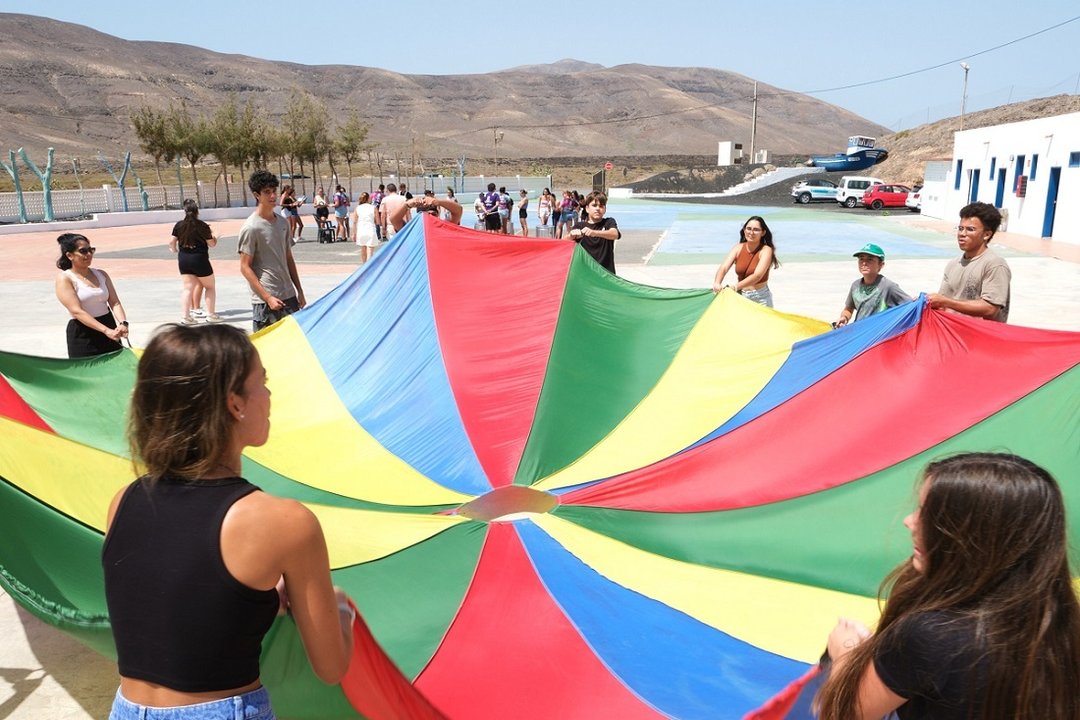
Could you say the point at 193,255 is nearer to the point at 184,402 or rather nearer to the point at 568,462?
the point at 568,462

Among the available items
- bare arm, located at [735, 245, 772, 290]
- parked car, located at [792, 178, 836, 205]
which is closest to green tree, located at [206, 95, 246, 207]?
parked car, located at [792, 178, 836, 205]

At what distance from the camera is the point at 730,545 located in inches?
150

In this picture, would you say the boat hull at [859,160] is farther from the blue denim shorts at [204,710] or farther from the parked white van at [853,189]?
the blue denim shorts at [204,710]

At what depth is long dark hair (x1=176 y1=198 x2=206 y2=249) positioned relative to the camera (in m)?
10.4

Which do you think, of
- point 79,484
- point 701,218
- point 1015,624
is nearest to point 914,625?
point 1015,624

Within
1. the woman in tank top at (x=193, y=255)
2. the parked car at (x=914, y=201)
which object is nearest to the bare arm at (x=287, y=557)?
the woman in tank top at (x=193, y=255)

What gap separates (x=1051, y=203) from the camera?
23953mm

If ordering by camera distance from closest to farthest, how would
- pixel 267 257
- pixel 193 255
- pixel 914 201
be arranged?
pixel 267 257, pixel 193 255, pixel 914 201

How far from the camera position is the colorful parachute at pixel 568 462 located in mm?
3006

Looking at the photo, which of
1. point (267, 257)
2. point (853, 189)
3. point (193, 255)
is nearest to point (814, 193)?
point (853, 189)

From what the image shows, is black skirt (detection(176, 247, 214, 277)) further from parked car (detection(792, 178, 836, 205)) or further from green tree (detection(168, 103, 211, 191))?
A: parked car (detection(792, 178, 836, 205))

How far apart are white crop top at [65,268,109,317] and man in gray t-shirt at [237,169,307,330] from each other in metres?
0.99

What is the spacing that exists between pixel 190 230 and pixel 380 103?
160 meters

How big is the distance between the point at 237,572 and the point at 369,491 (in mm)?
2796
